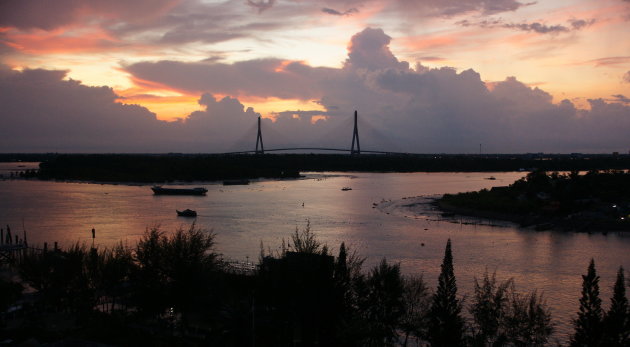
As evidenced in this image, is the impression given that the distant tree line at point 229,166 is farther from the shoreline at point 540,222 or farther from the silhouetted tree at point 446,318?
the silhouetted tree at point 446,318

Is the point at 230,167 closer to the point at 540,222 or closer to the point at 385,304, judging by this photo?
the point at 540,222

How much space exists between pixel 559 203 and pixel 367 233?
9398mm

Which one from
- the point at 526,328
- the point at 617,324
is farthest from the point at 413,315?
the point at 617,324

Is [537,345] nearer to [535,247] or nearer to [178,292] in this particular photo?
[178,292]

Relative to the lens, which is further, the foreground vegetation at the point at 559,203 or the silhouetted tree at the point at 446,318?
the foreground vegetation at the point at 559,203

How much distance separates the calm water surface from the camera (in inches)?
Result: 425

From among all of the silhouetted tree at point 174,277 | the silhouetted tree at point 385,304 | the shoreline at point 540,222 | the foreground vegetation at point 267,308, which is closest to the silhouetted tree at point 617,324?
the foreground vegetation at point 267,308

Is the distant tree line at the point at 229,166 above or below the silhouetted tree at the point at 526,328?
above

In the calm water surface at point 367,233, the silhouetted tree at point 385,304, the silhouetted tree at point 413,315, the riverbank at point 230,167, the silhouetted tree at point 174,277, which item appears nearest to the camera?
the silhouetted tree at point 385,304

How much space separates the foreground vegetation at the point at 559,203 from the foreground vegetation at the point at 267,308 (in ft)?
39.0

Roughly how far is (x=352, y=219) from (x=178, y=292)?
12.0m

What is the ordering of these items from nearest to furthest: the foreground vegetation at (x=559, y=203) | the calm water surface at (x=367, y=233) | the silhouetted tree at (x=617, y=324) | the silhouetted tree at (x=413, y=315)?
the silhouetted tree at (x=617, y=324), the silhouetted tree at (x=413, y=315), the calm water surface at (x=367, y=233), the foreground vegetation at (x=559, y=203)

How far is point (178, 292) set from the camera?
23.1 ft

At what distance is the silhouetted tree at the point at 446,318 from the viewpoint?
602 centimetres
